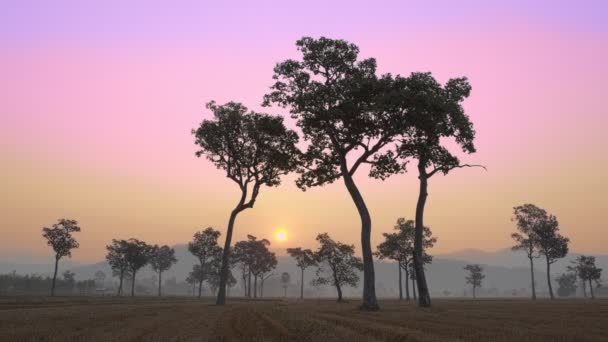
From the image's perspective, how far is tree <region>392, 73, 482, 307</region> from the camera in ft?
106

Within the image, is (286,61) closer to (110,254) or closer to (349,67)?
(349,67)

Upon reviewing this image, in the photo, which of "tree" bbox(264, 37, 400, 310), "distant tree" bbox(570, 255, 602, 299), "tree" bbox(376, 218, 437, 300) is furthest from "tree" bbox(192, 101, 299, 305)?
"distant tree" bbox(570, 255, 602, 299)

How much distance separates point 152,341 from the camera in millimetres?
11945

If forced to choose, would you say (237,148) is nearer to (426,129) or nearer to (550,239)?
(426,129)

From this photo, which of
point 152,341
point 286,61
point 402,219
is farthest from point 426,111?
point 402,219

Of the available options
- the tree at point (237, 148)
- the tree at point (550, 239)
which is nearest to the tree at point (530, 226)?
the tree at point (550, 239)

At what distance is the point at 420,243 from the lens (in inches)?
1433

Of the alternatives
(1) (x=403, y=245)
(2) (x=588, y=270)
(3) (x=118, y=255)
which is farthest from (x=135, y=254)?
(2) (x=588, y=270)

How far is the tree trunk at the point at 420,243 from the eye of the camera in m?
34.5

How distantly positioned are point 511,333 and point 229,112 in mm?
42332

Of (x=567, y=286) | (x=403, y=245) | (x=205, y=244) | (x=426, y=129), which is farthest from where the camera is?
(x=567, y=286)

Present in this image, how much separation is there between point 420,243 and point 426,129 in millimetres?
9962

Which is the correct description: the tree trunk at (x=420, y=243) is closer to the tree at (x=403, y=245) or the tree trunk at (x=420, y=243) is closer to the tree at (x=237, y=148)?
the tree at (x=237, y=148)

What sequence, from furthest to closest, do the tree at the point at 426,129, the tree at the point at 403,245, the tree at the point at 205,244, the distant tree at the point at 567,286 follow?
1. the distant tree at the point at 567,286
2. the tree at the point at 205,244
3. the tree at the point at 403,245
4. the tree at the point at 426,129
